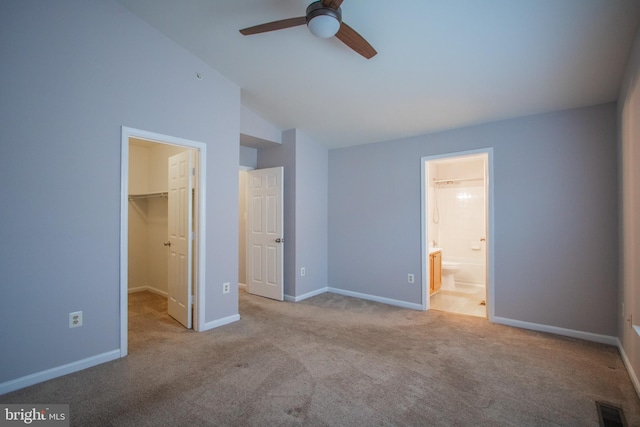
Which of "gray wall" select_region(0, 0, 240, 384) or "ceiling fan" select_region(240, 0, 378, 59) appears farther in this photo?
"gray wall" select_region(0, 0, 240, 384)

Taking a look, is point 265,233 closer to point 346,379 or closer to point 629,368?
point 346,379

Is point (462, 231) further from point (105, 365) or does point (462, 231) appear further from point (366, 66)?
point (105, 365)

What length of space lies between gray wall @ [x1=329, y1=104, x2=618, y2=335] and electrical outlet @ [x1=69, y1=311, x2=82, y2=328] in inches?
142

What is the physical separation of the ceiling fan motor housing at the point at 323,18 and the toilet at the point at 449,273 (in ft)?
15.8

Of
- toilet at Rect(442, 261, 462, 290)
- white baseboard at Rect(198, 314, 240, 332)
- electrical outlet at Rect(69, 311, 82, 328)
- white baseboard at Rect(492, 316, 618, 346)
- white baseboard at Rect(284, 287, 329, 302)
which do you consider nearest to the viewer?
electrical outlet at Rect(69, 311, 82, 328)

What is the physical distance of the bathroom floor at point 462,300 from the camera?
408 centimetres

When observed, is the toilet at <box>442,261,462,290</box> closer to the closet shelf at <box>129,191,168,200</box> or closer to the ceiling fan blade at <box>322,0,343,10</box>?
the ceiling fan blade at <box>322,0,343,10</box>

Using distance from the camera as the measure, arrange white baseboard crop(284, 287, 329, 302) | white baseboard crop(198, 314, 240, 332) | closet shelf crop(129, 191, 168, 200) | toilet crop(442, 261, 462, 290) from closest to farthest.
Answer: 1. white baseboard crop(198, 314, 240, 332)
2. white baseboard crop(284, 287, 329, 302)
3. closet shelf crop(129, 191, 168, 200)
4. toilet crop(442, 261, 462, 290)

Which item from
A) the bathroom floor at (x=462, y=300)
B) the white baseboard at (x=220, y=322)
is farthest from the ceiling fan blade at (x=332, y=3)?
the bathroom floor at (x=462, y=300)

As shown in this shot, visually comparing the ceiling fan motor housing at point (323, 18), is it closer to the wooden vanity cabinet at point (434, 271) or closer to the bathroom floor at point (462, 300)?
the wooden vanity cabinet at point (434, 271)

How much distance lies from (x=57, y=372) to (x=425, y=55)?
13.4 feet

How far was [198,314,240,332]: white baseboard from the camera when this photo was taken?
333 cm

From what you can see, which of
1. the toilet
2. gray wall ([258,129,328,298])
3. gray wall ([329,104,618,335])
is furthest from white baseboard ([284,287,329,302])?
the toilet

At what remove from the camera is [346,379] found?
91.1 inches
